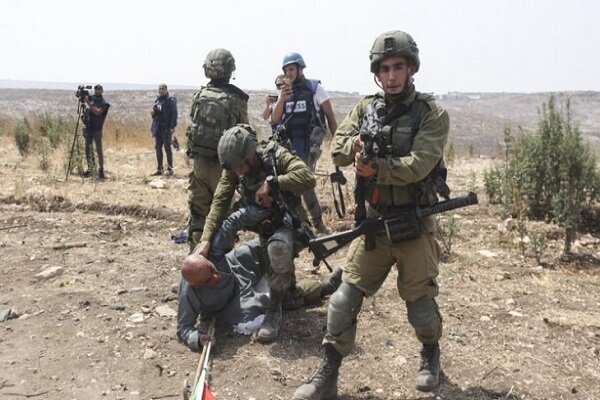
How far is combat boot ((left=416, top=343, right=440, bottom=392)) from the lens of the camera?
3.15m

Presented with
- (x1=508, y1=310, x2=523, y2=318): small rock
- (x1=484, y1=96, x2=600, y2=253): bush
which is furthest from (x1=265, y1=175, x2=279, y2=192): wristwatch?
(x1=484, y1=96, x2=600, y2=253): bush

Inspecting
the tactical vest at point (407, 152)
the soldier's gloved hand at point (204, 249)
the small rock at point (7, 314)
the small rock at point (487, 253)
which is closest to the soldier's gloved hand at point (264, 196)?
the soldier's gloved hand at point (204, 249)

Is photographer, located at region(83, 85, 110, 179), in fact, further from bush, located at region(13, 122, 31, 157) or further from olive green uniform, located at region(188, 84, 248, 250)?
olive green uniform, located at region(188, 84, 248, 250)

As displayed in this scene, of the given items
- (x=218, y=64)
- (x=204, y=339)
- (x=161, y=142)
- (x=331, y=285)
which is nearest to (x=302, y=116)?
(x=218, y=64)

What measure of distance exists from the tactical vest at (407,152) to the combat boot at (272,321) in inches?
47.2

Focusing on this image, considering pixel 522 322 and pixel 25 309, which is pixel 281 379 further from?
pixel 25 309

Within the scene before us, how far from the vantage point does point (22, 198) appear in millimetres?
7809

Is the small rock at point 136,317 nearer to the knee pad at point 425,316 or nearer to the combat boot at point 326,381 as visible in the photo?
the combat boot at point 326,381

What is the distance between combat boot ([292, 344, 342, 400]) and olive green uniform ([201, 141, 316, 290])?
0.73 m

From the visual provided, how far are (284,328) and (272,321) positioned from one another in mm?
194

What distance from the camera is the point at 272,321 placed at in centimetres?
389

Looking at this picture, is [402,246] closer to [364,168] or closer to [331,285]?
[364,168]

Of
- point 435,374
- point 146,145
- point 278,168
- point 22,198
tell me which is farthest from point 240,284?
point 146,145

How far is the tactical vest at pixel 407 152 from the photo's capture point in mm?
2904
